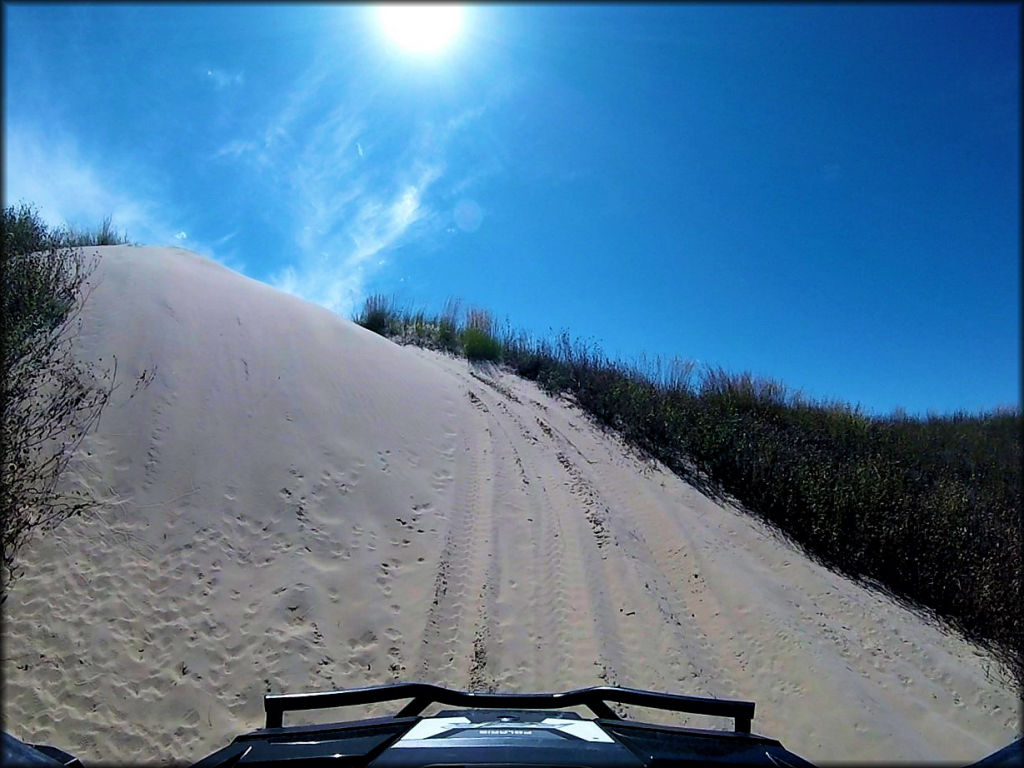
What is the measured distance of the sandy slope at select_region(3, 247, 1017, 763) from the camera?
16.5ft

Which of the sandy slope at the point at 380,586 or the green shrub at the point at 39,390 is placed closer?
the sandy slope at the point at 380,586

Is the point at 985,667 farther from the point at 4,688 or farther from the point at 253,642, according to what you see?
the point at 4,688

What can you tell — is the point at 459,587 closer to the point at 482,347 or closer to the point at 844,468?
the point at 844,468

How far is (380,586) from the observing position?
6430 mm

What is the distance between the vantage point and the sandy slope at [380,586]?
16.5 ft

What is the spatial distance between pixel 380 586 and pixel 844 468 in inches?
279

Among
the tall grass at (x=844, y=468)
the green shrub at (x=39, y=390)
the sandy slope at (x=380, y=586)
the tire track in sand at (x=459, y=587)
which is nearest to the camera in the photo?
the sandy slope at (x=380, y=586)

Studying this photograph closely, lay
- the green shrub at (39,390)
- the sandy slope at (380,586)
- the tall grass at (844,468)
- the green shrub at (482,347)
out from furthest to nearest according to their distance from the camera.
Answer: the green shrub at (482,347) < the tall grass at (844,468) < the green shrub at (39,390) < the sandy slope at (380,586)

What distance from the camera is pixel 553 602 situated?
6387 millimetres

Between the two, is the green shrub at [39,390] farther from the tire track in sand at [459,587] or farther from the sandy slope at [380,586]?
the tire track in sand at [459,587]

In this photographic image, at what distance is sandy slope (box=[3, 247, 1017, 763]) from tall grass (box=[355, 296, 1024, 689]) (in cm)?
63

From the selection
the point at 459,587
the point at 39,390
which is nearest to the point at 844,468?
the point at 459,587

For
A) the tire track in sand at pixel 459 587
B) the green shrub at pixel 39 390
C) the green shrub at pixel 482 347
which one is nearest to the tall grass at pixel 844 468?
the green shrub at pixel 482 347

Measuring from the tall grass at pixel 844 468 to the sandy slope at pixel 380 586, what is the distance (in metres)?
0.63
